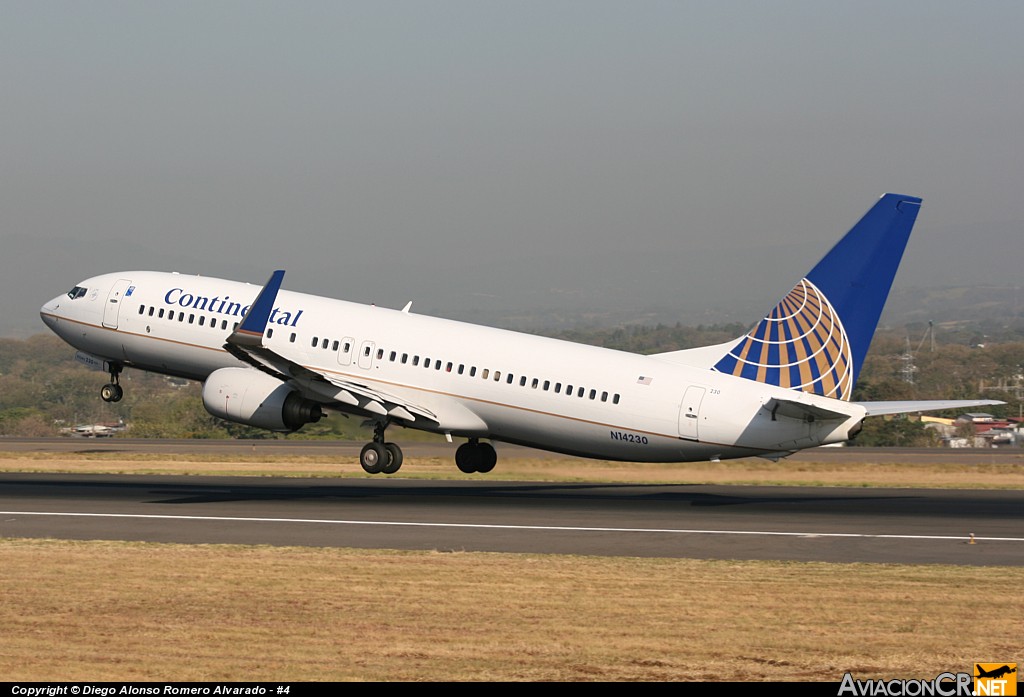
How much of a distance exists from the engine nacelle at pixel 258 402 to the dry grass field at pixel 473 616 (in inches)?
529

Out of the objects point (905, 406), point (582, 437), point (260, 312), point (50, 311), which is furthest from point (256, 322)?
point (905, 406)

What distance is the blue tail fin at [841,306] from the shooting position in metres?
35.9

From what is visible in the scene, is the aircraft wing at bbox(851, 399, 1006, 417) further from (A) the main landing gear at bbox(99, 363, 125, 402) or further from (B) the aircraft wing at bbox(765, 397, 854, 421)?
(A) the main landing gear at bbox(99, 363, 125, 402)

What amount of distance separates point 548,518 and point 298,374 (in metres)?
11.2

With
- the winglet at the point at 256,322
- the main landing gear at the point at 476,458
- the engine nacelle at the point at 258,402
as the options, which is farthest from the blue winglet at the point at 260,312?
the main landing gear at the point at 476,458

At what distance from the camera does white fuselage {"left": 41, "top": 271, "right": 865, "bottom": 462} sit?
3719 cm

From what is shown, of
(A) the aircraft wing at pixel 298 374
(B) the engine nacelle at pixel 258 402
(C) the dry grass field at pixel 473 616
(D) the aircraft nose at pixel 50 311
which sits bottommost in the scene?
(C) the dry grass field at pixel 473 616

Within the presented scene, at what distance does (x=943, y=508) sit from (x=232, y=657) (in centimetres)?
2385

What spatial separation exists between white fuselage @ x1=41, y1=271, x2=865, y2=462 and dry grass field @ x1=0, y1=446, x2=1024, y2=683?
42.7ft

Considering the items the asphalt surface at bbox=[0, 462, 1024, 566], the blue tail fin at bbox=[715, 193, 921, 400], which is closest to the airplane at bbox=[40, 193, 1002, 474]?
the blue tail fin at bbox=[715, 193, 921, 400]

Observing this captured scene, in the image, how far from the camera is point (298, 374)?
1571 inches

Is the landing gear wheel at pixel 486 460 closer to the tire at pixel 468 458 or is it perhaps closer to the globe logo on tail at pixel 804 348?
the tire at pixel 468 458

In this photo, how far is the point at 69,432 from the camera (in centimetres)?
9856

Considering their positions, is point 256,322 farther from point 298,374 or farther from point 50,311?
point 50,311
